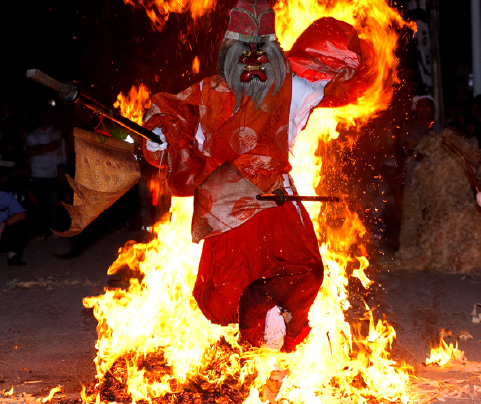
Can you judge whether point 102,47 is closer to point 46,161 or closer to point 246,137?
point 46,161

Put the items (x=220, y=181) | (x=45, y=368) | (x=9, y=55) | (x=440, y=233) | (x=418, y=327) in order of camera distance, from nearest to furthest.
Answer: (x=220, y=181) → (x=45, y=368) → (x=418, y=327) → (x=440, y=233) → (x=9, y=55)

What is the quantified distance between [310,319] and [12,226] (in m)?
4.95

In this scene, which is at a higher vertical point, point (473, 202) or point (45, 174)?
point (45, 174)

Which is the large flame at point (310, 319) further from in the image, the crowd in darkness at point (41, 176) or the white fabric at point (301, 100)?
the crowd in darkness at point (41, 176)

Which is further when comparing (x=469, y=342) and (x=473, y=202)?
(x=473, y=202)

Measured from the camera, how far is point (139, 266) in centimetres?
523

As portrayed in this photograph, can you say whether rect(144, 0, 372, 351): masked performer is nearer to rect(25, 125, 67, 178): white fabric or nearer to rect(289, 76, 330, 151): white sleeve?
rect(289, 76, 330, 151): white sleeve

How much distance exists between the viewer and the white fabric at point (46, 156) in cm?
1054

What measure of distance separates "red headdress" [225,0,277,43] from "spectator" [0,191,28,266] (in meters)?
5.14

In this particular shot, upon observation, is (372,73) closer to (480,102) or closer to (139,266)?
(139,266)

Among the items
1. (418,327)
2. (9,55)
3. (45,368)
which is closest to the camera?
(45,368)

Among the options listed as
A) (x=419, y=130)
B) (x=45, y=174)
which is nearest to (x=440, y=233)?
(x=419, y=130)

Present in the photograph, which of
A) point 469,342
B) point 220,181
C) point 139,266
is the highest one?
point 220,181

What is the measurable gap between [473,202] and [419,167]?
794mm
